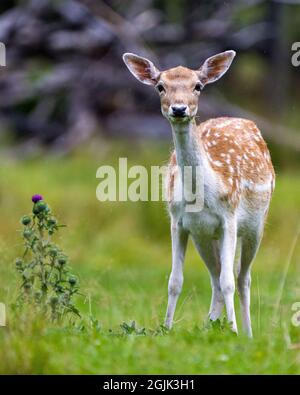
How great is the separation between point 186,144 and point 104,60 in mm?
13689

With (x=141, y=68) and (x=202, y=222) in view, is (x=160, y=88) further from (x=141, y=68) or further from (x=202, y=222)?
(x=202, y=222)

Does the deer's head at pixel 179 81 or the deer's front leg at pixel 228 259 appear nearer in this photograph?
the deer's head at pixel 179 81

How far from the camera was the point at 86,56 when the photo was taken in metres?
22.0

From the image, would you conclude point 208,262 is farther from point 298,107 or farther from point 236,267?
point 298,107

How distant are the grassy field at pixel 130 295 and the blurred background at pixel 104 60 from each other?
225 centimetres

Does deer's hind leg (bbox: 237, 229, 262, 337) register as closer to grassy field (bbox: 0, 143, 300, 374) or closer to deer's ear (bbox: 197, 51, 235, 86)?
grassy field (bbox: 0, 143, 300, 374)

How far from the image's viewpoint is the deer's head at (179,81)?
8094 millimetres

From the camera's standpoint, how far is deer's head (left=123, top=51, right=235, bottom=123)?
26.6 ft

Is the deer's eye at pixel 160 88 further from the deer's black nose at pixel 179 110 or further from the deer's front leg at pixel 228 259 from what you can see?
the deer's front leg at pixel 228 259

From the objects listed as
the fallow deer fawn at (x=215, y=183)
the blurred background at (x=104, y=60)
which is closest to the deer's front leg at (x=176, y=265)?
the fallow deer fawn at (x=215, y=183)

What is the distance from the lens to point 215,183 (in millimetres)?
8469

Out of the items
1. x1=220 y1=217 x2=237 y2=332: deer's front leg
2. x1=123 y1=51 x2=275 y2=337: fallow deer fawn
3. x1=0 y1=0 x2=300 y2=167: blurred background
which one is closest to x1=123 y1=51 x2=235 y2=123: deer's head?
x1=123 y1=51 x2=275 y2=337: fallow deer fawn

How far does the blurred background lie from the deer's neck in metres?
12.2
